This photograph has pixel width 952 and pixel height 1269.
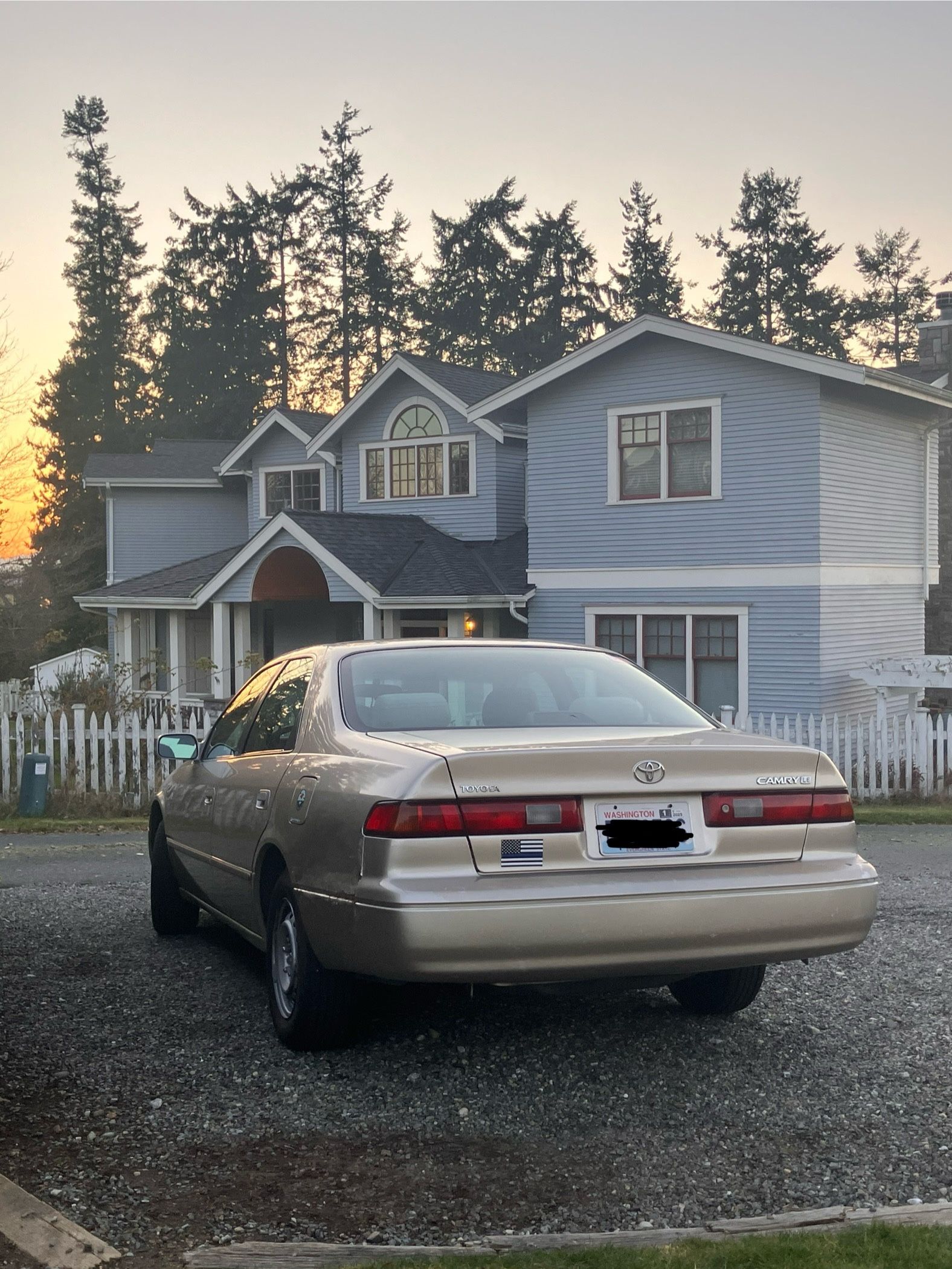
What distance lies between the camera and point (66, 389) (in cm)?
6481

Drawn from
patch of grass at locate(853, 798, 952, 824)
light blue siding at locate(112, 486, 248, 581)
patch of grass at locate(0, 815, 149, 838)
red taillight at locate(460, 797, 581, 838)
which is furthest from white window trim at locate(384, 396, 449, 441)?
red taillight at locate(460, 797, 581, 838)

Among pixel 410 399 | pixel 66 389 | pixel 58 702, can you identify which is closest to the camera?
pixel 58 702

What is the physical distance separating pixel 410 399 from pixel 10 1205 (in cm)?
2421

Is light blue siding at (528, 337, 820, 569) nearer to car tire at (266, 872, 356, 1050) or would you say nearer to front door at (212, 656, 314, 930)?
front door at (212, 656, 314, 930)

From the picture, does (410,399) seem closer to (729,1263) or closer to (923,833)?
(923,833)

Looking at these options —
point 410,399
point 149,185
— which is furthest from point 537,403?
point 149,185

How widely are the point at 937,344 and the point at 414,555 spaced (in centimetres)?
1218

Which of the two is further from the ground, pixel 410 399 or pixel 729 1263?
pixel 410 399

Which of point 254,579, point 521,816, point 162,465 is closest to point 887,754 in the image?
point 521,816

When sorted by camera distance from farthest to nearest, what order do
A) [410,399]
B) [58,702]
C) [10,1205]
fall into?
1. [410,399]
2. [58,702]
3. [10,1205]

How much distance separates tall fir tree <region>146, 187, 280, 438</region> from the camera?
60.2 metres

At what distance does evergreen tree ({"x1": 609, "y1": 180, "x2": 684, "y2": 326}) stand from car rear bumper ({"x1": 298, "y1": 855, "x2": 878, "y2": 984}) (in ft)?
175

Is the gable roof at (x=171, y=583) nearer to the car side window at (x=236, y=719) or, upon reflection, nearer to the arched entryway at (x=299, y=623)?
the arched entryway at (x=299, y=623)

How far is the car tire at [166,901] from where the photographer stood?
7719 millimetres
